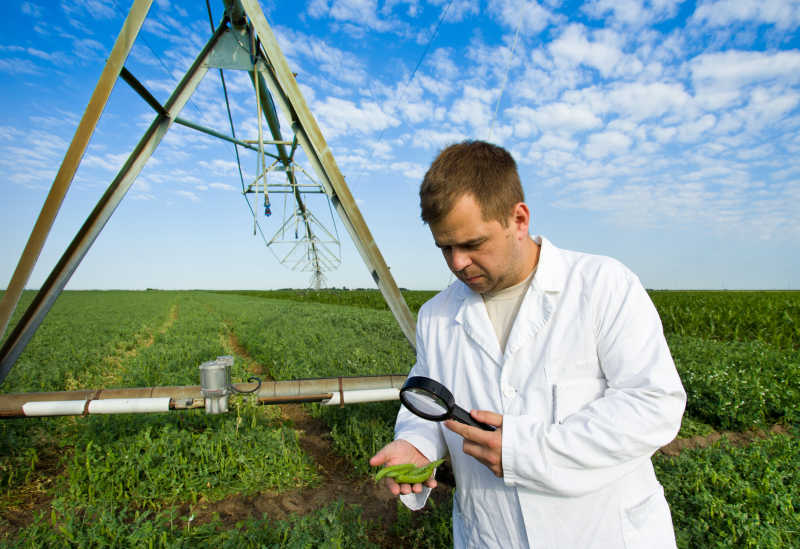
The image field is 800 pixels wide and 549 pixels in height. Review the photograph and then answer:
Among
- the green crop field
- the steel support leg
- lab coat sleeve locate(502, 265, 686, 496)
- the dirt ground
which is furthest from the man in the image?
the steel support leg

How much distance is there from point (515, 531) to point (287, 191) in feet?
26.8

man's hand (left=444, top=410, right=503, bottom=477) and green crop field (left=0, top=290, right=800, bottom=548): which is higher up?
man's hand (left=444, top=410, right=503, bottom=477)

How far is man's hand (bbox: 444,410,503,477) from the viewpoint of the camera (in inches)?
52.5

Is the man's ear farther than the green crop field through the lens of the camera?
No

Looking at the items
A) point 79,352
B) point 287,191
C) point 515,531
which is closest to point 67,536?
point 515,531

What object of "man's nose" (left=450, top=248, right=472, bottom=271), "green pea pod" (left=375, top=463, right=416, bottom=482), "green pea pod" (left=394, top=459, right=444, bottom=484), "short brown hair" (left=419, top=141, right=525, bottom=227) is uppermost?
"short brown hair" (left=419, top=141, right=525, bottom=227)

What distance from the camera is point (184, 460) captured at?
3.79 m

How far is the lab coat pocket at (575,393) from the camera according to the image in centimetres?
147

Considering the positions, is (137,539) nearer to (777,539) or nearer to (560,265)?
(560,265)

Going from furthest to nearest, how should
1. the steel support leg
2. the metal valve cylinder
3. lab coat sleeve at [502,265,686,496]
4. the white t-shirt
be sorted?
the metal valve cylinder, the steel support leg, the white t-shirt, lab coat sleeve at [502,265,686,496]

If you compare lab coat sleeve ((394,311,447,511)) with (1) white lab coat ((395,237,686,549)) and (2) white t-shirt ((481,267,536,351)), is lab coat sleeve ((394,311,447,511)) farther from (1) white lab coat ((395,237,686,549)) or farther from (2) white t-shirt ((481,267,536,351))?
(2) white t-shirt ((481,267,536,351))

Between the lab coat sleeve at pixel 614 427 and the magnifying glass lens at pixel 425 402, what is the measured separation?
249mm

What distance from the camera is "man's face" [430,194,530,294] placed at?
59.3 inches

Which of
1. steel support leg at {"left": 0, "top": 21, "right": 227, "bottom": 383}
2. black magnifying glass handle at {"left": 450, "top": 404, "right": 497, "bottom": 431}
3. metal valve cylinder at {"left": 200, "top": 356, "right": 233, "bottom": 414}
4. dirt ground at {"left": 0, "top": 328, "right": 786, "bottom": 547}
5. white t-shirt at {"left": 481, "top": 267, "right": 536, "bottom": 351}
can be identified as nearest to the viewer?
black magnifying glass handle at {"left": 450, "top": 404, "right": 497, "bottom": 431}
